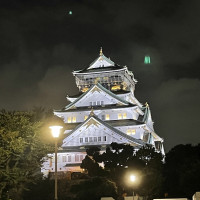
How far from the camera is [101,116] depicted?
65.2 metres

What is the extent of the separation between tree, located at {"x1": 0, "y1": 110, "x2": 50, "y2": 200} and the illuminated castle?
22.6m

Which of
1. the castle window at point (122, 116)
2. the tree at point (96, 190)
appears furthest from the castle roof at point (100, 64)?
the tree at point (96, 190)

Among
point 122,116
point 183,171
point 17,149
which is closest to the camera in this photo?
point 17,149

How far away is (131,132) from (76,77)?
672 inches

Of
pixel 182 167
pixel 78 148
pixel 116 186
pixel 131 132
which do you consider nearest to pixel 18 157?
pixel 116 186

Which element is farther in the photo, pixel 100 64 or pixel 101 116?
pixel 100 64

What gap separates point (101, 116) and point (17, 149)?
3685 centimetres

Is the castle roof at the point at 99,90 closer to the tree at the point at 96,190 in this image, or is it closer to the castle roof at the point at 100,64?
the castle roof at the point at 100,64

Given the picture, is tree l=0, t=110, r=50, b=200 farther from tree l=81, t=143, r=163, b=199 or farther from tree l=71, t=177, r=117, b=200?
tree l=81, t=143, r=163, b=199

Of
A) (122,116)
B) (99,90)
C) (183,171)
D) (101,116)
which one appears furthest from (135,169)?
(99,90)

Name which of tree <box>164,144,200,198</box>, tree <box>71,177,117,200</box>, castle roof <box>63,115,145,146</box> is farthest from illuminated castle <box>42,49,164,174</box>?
tree <box>71,177,117,200</box>

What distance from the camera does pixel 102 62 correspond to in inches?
2960

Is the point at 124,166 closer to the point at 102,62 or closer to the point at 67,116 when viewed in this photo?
the point at 67,116

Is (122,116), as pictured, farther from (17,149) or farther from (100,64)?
(17,149)
